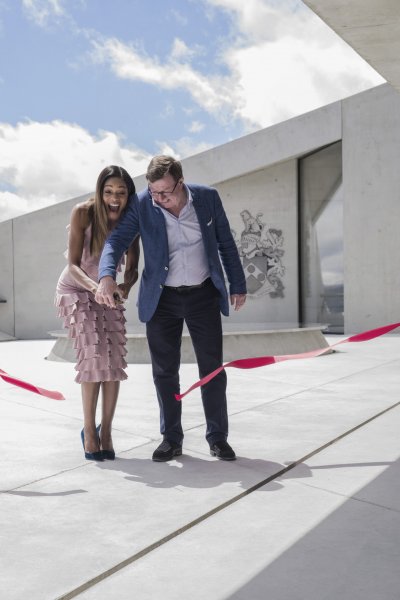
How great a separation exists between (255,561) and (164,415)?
1553mm

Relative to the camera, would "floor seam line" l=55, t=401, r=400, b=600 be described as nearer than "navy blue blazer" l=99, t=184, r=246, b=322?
Yes

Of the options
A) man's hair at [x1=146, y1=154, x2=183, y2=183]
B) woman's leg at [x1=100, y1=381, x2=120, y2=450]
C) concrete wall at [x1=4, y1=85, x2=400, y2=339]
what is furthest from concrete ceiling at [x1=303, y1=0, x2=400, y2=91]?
concrete wall at [x1=4, y1=85, x2=400, y2=339]

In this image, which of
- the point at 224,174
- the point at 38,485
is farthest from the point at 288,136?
the point at 38,485

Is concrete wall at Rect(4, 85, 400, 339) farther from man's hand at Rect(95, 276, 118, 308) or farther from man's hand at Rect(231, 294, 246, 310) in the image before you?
man's hand at Rect(95, 276, 118, 308)

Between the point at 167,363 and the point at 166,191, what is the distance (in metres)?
1.01

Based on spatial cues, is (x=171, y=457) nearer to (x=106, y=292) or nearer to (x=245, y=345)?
(x=106, y=292)

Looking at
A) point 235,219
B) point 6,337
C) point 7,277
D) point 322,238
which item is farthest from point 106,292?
point 7,277

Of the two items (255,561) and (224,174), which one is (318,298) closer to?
(224,174)

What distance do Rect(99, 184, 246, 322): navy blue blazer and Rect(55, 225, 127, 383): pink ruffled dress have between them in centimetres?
22

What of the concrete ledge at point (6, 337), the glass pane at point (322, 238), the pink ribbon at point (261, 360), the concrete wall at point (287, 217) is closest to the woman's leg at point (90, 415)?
the pink ribbon at point (261, 360)

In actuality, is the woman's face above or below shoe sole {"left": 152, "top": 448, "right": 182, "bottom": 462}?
above

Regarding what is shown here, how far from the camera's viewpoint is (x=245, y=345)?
8.79 meters

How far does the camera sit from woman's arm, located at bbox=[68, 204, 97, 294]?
3727mm

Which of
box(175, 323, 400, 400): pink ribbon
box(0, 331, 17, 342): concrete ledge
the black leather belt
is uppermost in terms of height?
the black leather belt
